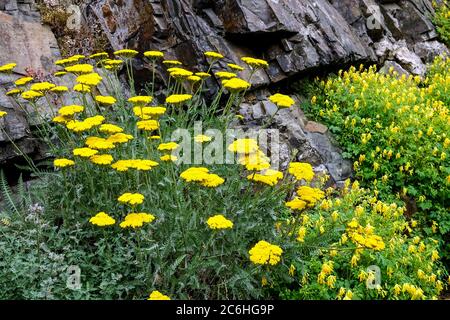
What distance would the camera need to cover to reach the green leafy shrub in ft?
18.2

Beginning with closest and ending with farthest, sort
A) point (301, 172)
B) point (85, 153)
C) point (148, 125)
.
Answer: point (85, 153), point (301, 172), point (148, 125)

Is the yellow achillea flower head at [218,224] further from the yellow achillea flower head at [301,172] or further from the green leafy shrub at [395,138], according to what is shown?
the green leafy shrub at [395,138]

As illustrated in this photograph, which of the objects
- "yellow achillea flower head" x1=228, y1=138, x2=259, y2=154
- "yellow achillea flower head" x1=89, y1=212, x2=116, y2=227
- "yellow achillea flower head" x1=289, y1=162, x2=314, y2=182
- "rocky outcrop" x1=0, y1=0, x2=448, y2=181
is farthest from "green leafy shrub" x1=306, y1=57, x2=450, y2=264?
"yellow achillea flower head" x1=89, y1=212, x2=116, y2=227

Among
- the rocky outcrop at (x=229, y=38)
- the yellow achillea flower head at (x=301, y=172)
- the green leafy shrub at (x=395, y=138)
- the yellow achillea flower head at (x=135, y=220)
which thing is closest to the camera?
the yellow achillea flower head at (x=135, y=220)

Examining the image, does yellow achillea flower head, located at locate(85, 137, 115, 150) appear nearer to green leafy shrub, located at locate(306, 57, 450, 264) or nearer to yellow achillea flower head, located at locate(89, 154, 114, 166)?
yellow achillea flower head, located at locate(89, 154, 114, 166)

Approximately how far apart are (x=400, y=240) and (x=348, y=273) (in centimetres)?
66

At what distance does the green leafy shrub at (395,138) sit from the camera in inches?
218

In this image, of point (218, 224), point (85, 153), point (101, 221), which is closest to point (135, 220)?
point (101, 221)

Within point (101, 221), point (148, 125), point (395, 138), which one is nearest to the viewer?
point (101, 221)

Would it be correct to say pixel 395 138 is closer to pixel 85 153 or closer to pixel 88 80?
pixel 88 80

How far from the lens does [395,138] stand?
5.89 m

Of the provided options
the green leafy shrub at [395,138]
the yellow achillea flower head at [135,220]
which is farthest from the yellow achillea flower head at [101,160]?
the green leafy shrub at [395,138]

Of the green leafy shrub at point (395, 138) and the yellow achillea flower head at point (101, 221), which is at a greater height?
the yellow achillea flower head at point (101, 221)
